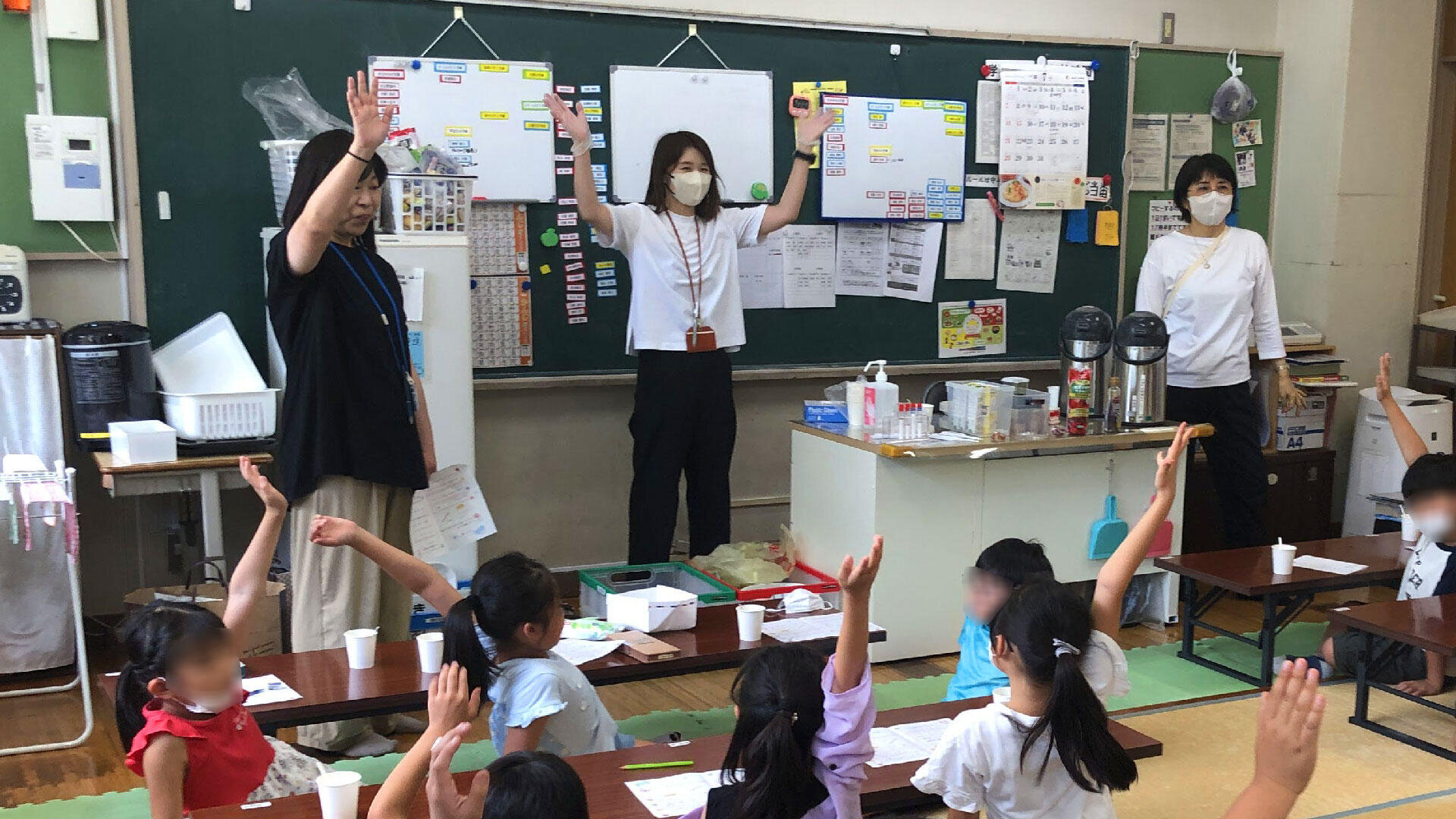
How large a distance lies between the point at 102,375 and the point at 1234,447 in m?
4.17

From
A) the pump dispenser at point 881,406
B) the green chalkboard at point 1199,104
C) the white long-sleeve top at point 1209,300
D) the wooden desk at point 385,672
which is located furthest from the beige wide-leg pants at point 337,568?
the green chalkboard at point 1199,104

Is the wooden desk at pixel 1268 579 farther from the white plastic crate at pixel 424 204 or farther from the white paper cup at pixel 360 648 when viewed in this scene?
the white plastic crate at pixel 424 204

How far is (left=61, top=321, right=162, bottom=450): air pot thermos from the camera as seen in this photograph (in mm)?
3955

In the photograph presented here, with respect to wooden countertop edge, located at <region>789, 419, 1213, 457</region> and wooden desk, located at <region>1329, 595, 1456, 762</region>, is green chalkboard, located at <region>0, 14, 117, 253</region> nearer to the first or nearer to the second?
wooden countertop edge, located at <region>789, 419, 1213, 457</region>

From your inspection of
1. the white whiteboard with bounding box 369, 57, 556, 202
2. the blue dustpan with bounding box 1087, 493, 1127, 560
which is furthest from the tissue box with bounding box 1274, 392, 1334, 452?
the white whiteboard with bounding box 369, 57, 556, 202

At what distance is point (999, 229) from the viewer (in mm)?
5758

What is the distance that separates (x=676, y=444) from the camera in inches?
184

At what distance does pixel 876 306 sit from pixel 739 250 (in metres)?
0.74

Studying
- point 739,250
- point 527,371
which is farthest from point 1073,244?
point 527,371

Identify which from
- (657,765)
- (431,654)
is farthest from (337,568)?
(657,765)

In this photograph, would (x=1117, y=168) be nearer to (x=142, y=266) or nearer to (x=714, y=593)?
(x=714, y=593)

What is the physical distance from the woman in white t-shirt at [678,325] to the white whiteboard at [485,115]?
268 millimetres

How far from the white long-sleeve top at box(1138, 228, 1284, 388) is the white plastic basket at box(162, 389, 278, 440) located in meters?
3.44

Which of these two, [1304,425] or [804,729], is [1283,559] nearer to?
[1304,425]
